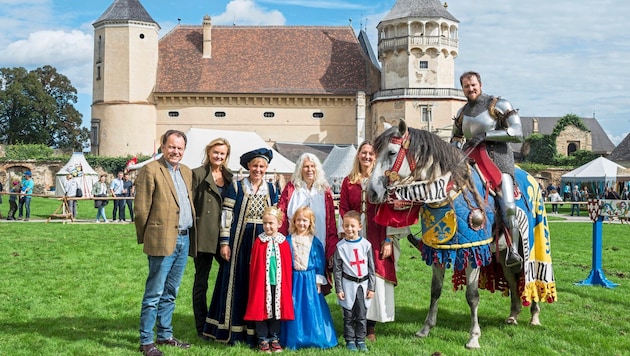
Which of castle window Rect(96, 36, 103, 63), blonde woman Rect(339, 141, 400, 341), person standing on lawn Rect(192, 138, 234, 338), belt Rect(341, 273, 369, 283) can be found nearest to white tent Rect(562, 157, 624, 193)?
blonde woman Rect(339, 141, 400, 341)

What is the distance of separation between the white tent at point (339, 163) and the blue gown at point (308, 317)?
24606 mm

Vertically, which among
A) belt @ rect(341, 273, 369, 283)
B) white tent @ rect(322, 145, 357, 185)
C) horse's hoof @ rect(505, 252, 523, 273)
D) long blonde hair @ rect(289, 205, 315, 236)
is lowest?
belt @ rect(341, 273, 369, 283)

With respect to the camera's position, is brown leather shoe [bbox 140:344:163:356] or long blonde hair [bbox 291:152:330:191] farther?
long blonde hair [bbox 291:152:330:191]

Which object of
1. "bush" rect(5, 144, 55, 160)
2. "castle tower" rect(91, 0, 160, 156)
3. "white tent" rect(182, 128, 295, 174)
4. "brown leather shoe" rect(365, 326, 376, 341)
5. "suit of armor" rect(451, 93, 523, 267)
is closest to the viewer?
"suit of armor" rect(451, 93, 523, 267)

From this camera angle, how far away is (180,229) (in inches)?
239

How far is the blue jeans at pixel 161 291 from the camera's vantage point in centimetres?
588

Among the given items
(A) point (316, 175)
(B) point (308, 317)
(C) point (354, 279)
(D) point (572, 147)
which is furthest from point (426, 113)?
(B) point (308, 317)

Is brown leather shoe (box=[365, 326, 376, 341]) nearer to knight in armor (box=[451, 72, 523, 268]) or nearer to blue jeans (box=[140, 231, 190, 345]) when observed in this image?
knight in armor (box=[451, 72, 523, 268])

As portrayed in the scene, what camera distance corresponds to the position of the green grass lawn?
627 cm

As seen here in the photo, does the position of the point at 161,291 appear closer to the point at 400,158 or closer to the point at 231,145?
the point at 400,158

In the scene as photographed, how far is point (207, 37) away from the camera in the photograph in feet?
178

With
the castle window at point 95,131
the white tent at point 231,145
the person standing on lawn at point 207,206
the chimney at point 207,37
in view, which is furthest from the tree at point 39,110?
the person standing on lawn at point 207,206

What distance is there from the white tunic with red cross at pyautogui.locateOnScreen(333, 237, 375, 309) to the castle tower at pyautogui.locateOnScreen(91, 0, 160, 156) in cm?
4813

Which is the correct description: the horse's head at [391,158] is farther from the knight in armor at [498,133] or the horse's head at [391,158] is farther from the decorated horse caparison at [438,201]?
the knight in armor at [498,133]
